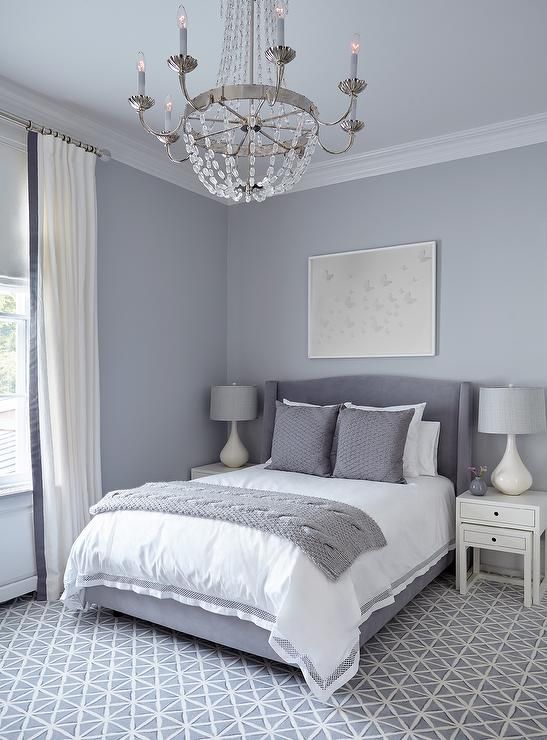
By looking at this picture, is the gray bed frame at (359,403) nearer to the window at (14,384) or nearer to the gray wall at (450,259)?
the gray wall at (450,259)

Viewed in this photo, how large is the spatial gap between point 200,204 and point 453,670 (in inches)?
149

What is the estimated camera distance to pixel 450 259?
4.26 meters

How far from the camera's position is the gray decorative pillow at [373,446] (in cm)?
375

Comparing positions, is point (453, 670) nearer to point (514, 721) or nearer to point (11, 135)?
point (514, 721)

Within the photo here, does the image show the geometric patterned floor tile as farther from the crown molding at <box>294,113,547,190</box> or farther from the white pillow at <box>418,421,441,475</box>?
the crown molding at <box>294,113,547,190</box>

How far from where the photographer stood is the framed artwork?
14.2ft

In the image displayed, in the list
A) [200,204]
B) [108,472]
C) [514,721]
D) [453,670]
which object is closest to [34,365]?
[108,472]

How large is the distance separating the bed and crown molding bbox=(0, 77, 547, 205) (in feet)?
7.35

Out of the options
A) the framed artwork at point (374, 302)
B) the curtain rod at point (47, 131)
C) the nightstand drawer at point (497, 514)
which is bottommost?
the nightstand drawer at point (497, 514)

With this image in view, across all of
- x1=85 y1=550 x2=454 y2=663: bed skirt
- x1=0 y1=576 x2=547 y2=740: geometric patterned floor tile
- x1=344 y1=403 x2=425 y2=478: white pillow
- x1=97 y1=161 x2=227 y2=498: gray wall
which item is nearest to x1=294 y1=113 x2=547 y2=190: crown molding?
x1=97 y1=161 x2=227 y2=498: gray wall

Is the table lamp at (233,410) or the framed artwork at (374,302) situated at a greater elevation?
the framed artwork at (374,302)

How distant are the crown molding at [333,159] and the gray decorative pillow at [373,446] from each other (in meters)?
1.83

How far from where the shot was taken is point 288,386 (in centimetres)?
486

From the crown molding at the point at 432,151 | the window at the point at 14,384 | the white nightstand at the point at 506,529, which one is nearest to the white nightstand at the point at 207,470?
the window at the point at 14,384
